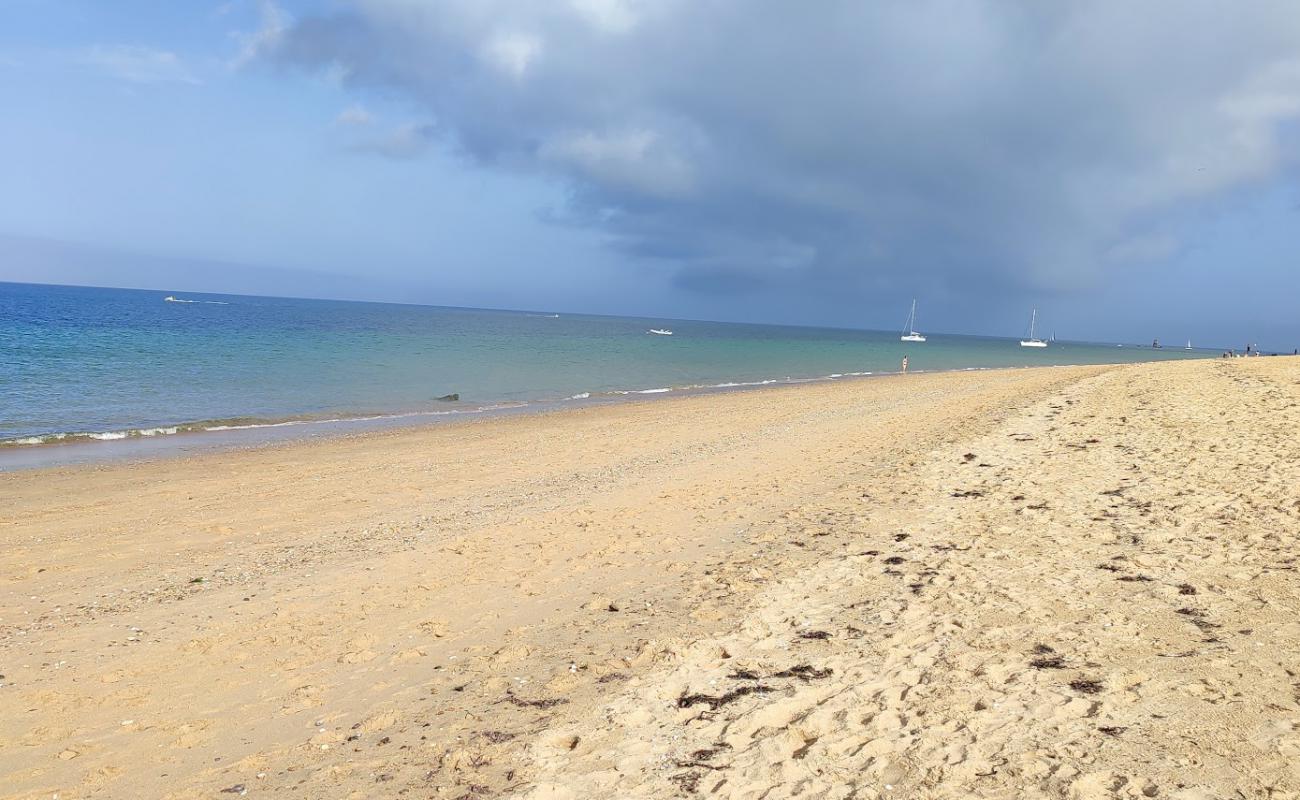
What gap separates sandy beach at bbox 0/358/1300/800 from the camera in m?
4.08

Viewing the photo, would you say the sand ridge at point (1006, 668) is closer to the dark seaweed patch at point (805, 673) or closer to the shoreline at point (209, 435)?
the dark seaweed patch at point (805, 673)

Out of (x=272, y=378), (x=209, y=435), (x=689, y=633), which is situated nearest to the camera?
(x=689, y=633)

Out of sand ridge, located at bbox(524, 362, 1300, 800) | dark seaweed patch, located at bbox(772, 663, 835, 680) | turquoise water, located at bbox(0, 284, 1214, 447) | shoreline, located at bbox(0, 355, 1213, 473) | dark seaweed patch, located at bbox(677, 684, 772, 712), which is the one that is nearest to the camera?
sand ridge, located at bbox(524, 362, 1300, 800)

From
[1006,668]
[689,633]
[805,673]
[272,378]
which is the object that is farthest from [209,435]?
[1006,668]

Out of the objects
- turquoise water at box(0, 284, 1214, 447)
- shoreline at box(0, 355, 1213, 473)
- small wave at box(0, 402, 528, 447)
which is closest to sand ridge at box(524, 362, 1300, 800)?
shoreline at box(0, 355, 1213, 473)

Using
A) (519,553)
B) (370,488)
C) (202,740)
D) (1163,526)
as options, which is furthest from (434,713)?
(370,488)

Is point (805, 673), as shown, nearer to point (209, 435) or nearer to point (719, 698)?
point (719, 698)

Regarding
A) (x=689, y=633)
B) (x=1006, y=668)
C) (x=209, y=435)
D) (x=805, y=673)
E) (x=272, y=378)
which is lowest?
(x=209, y=435)

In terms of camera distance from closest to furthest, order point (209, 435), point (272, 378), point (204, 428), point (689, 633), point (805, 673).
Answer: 1. point (805, 673)
2. point (689, 633)
3. point (209, 435)
4. point (204, 428)
5. point (272, 378)

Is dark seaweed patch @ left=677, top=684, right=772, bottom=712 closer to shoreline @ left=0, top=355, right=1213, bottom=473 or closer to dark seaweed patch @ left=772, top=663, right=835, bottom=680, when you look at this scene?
dark seaweed patch @ left=772, top=663, right=835, bottom=680

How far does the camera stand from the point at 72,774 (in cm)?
448

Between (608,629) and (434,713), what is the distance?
1.68 m

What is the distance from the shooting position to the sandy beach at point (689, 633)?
408 cm

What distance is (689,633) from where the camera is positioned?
5.99 metres
